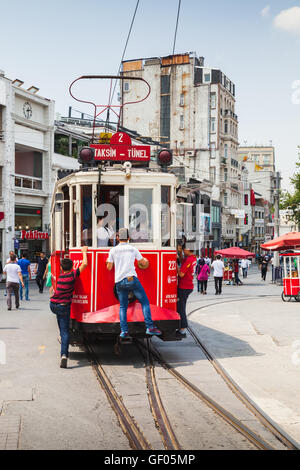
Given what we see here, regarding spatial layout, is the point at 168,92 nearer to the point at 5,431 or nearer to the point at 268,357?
the point at 268,357

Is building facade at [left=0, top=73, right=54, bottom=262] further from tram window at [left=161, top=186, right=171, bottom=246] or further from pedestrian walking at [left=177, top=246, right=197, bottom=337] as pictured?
tram window at [left=161, top=186, right=171, bottom=246]

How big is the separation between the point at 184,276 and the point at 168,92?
6150 centimetres

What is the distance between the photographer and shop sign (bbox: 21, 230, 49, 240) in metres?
34.1

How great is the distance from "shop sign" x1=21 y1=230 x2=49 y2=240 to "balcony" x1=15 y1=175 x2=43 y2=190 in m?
2.77

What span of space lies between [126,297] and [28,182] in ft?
91.3

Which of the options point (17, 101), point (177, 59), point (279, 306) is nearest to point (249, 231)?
point (177, 59)

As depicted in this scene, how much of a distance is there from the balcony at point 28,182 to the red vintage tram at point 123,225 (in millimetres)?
25813

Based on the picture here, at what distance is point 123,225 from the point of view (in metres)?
9.40

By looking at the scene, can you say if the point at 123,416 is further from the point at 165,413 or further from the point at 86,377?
the point at 86,377

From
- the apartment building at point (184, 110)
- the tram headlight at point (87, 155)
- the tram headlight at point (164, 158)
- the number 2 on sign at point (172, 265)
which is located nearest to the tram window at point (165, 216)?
the number 2 on sign at point (172, 265)

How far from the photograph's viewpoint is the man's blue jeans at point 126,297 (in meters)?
8.88

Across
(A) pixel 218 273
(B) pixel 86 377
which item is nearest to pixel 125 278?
(B) pixel 86 377

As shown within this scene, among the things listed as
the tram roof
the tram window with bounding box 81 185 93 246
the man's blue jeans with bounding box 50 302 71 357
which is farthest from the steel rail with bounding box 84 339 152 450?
the tram roof

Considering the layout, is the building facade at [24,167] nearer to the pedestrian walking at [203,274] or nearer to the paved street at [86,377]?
the pedestrian walking at [203,274]
